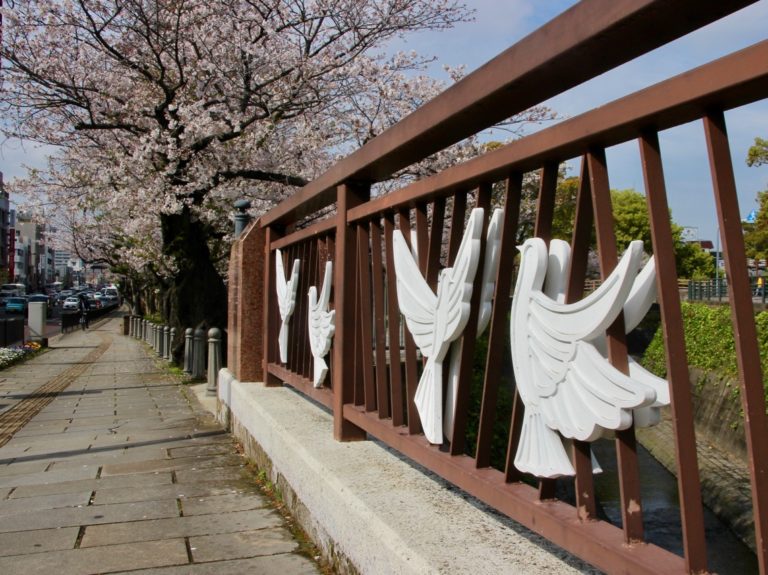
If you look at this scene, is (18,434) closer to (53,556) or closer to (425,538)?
(53,556)

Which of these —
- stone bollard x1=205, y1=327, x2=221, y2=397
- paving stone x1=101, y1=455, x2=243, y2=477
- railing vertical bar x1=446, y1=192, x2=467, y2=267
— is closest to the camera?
railing vertical bar x1=446, y1=192, x2=467, y2=267

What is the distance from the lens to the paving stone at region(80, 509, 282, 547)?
4.46m

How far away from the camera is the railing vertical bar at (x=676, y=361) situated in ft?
5.83

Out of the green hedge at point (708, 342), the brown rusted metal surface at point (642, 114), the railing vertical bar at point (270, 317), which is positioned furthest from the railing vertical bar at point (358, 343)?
the green hedge at point (708, 342)

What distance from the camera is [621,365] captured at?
201cm

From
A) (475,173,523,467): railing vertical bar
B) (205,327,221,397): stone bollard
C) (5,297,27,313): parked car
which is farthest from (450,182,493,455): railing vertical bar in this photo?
(5,297,27,313): parked car

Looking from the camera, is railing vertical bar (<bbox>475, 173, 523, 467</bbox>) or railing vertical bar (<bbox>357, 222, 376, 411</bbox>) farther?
railing vertical bar (<bbox>357, 222, 376, 411</bbox>)

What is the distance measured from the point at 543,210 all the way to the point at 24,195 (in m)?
21.4

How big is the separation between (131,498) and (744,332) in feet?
15.4

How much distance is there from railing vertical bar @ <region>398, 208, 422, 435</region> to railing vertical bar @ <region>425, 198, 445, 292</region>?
23cm

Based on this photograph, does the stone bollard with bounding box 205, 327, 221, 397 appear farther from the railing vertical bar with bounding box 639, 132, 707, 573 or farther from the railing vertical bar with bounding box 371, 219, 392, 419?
the railing vertical bar with bounding box 639, 132, 707, 573

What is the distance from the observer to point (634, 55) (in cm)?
213

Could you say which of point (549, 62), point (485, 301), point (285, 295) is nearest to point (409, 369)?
point (485, 301)

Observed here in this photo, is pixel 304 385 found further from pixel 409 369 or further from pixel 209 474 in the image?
pixel 409 369
